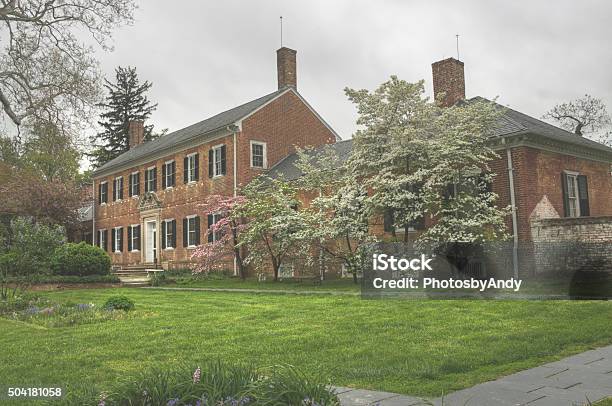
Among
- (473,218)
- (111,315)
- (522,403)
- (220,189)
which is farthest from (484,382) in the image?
(220,189)

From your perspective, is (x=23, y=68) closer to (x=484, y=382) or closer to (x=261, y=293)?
(x=261, y=293)

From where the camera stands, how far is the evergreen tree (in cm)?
5569

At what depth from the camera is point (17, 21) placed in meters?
16.6

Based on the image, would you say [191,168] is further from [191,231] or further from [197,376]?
[197,376]

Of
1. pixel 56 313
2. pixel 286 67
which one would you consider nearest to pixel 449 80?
pixel 286 67

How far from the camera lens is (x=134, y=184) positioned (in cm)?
3481

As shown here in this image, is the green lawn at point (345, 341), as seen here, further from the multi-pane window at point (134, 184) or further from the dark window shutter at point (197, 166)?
the multi-pane window at point (134, 184)

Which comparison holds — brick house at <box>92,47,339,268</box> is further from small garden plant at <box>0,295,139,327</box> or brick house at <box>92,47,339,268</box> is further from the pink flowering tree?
small garden plant at <box>0,295,139,327</box>

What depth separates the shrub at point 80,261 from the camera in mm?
22438

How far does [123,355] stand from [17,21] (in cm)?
1344

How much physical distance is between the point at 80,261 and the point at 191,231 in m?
7.13

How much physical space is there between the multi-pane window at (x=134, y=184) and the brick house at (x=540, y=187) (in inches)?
775

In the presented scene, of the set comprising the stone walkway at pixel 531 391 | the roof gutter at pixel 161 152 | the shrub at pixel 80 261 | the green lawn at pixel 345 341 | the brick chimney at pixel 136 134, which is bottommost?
the stone walkway at pixel 531 391

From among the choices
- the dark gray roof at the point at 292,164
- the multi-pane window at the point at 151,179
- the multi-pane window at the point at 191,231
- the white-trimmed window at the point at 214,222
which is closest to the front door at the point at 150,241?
the multi-pane window at the point at 151,179
